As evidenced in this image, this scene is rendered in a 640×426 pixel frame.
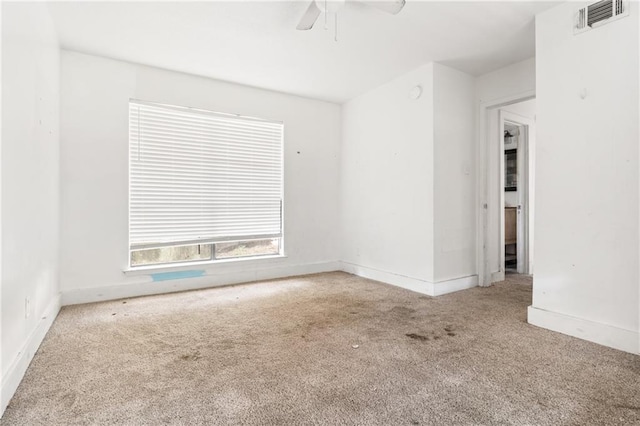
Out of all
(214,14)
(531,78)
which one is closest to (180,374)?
(214,14)

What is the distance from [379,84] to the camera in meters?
4.25

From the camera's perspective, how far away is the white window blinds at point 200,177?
3666 mm

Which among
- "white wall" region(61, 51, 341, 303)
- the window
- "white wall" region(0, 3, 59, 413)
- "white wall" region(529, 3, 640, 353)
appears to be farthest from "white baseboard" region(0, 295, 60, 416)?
"white wall" region(529, 3, 640, 353)

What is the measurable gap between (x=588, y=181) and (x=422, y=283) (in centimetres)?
182

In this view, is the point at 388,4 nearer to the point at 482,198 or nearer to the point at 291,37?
the point at 291,37

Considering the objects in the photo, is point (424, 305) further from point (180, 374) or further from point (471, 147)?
point (180, 374)

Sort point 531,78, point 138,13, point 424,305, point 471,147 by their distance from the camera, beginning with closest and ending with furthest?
point 138,13 → point 424,305 → point 531,78 → point 471,147

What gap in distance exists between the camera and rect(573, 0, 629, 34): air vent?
2252mm

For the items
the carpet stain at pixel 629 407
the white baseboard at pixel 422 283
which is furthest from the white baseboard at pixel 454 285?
the carpet stain at pixel 629 407

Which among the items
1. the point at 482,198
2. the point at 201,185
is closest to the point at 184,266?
the point at 201,185

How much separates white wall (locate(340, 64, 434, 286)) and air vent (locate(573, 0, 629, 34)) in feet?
4.43

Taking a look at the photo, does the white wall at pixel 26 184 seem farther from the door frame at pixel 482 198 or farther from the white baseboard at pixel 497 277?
the white baseboard at pixel 497 277

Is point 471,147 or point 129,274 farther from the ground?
point 471,147

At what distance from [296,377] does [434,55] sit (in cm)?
Result: 325
